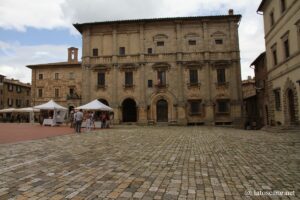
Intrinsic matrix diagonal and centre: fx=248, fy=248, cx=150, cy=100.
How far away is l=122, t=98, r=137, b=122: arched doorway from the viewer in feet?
108

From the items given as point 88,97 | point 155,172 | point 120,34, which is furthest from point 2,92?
point 155,172

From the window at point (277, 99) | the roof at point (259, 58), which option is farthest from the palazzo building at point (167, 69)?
the window at point (277, 99)

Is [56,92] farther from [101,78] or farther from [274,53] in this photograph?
[274,53]

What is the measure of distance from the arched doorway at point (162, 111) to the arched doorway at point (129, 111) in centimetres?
325

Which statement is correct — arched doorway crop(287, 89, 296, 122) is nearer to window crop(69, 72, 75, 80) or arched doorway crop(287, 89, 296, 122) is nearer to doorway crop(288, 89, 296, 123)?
doorway crop(288, 89, 296, 123)

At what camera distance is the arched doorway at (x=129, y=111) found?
108 feet

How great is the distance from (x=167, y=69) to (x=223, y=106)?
8.37 meters

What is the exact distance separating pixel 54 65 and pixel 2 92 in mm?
21155

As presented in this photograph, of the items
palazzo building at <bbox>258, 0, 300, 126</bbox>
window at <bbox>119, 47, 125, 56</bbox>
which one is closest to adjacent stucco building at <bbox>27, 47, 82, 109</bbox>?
window at <bbox>119, 47, 125, 56</bbox>

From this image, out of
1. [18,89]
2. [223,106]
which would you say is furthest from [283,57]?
[18,89]

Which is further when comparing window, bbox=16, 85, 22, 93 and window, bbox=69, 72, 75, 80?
window, bbox=16, 85, 22, 93

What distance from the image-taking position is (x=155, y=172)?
5.91 meters

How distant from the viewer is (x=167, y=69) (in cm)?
3159

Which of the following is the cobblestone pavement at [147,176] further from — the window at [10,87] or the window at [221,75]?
the window at [10,87]
